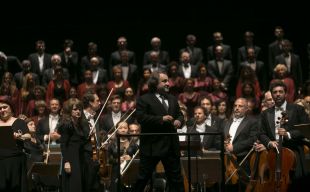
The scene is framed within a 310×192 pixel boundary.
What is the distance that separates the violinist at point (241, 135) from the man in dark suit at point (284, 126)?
799 mm

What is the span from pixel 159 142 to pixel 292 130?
1344 millimetres

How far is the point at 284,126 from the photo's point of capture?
747 centimetres

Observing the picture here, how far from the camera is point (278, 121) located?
7.48 meters

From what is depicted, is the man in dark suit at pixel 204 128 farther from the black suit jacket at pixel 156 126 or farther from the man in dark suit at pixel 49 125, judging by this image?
the man in dark suit at pixel 49 125

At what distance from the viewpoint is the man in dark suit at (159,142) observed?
7.38 metres

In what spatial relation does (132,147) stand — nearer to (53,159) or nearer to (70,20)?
(53,159)

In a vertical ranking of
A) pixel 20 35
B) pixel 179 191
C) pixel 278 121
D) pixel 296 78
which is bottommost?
pixel 179 191

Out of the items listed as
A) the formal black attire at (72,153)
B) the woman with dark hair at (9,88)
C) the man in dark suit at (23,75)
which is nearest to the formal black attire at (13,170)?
the formal black attire at (72,153)

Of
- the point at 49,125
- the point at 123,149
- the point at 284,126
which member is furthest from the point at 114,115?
the point at 284,126

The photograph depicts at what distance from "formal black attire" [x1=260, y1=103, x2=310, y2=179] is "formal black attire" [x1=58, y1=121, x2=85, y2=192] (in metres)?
2.06

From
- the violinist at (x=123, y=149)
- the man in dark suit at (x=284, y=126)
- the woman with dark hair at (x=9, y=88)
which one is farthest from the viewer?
the woman with dark hair at (x=9, y=88)

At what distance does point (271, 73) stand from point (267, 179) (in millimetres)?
5735

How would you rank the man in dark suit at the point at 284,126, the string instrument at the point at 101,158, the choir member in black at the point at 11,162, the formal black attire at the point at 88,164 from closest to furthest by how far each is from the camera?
the man in dark suit at the point at 284,126
the choir member in black at the point at 11,162
the formal black attire at the point at 88,164
the string instrument at the point at 101,158

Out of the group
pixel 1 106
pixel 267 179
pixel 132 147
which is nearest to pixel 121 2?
pixel 132 147
